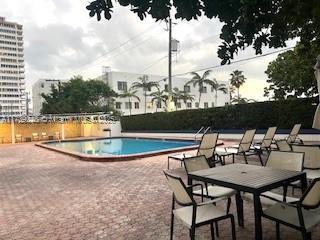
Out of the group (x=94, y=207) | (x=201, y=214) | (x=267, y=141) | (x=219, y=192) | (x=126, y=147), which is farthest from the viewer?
(x=126, y=147)

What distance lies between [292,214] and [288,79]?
49.8ft

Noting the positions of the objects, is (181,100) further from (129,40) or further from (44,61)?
(44,61)

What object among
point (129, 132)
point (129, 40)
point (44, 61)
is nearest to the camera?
point (129, 132)

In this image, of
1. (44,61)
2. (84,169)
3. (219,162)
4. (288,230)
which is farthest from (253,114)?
(44,61)

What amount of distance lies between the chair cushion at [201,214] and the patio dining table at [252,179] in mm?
306

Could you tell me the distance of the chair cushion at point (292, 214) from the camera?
301 centimetres

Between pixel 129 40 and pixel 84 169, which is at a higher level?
pixel 129 40

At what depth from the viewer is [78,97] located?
38.8 m

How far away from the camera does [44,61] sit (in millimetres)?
50594

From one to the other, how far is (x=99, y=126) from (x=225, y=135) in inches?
568

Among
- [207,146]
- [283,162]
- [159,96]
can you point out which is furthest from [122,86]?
[283,162]

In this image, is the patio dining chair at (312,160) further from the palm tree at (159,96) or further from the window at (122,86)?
the window at (122,86)

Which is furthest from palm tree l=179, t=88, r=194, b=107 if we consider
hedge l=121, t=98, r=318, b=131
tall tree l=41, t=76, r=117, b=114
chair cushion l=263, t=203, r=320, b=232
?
chair cushion l=263, t=203, r=320, b=232

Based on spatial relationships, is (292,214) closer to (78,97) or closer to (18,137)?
(18,137)
